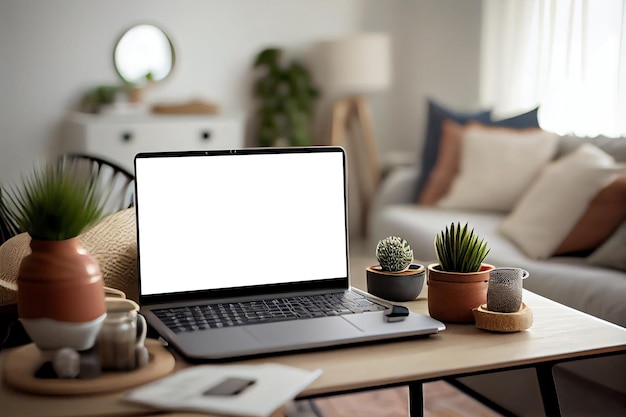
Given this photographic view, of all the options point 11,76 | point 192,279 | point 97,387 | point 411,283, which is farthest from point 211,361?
point 11,76

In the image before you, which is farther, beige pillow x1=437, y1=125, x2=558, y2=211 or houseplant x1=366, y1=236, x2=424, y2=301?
beige pillow x1=437, y1=125, x2=558, y2=211

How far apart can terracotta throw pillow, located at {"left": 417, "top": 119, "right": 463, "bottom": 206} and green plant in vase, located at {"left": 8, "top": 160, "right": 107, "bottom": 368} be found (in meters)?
2.66

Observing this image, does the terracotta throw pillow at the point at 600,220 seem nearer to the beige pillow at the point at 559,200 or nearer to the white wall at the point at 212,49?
the beige pillow at the point at 559,200

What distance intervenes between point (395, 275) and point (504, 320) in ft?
0.78

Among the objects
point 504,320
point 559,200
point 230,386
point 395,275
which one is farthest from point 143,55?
point 230,386

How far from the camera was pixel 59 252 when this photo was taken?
100 centimetres

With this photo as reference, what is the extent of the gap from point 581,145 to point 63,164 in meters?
2.38

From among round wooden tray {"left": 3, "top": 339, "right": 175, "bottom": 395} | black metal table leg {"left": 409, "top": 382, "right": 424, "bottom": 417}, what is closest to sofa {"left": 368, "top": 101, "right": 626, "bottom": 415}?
black metal table leg {"left": 409, "top": 382, "right": 424, "bottom": 417}

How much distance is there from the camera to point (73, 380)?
38.1 inches

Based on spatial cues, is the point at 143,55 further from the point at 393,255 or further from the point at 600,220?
the point at 393,255

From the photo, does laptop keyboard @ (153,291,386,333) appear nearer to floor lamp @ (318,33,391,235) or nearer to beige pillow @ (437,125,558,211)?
beige pillow @ (437,125,558,211)

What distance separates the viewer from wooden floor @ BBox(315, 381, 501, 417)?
2.39 metres

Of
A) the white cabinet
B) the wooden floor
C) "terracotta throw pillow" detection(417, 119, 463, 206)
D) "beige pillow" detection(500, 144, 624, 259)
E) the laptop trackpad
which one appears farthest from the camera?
the white cabinet

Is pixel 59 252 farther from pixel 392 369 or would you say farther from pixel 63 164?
pixel 392 369
